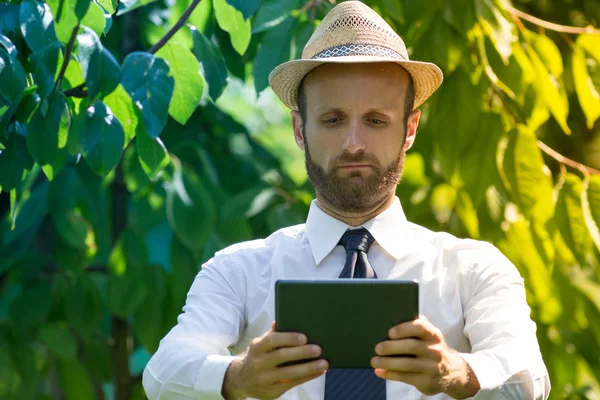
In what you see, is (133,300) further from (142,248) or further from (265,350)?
(265,350)

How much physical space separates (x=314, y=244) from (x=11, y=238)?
1.79 m

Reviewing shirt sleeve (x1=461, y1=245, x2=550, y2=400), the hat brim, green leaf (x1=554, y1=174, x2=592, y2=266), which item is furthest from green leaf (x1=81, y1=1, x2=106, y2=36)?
green leaf (x1=554, y1=174, x2=592, y2=266)

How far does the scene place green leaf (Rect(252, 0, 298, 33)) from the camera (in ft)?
10.8

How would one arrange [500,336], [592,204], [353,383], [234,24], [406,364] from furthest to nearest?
[592,204]
[234,24]
[353,383]
[500,336]
[406,364]

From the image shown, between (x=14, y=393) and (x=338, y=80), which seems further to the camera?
(x=14, y=393)

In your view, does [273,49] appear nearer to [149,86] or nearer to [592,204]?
[149,86]

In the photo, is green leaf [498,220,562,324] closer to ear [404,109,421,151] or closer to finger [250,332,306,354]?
ear [404,109,421,151]

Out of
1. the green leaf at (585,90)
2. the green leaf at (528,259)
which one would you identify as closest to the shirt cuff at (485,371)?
the green leaf at (585,90)

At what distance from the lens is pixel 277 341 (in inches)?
81.0

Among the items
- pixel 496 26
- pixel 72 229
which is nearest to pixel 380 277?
pixel 496 26

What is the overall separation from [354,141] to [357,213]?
9.0 inches

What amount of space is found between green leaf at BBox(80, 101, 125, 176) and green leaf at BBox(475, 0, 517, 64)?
57.1 inches

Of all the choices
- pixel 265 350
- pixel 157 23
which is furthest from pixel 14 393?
pixel 265 350

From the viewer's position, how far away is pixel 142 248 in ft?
13.8
